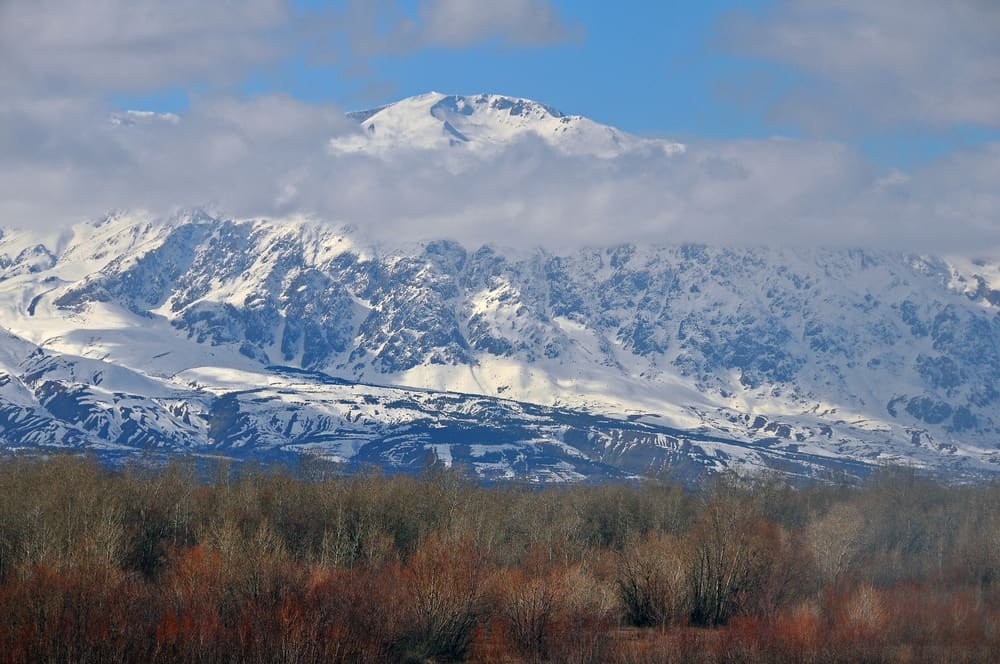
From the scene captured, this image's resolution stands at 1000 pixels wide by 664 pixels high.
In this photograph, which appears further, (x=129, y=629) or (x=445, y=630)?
(x=445, y=630)

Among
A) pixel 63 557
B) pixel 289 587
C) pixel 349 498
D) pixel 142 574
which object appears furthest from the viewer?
pixel 349 498

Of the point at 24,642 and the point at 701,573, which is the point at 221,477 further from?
the point at 24,642

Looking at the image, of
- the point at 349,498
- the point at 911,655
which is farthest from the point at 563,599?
the point at 349,498

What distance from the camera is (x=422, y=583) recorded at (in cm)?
9788

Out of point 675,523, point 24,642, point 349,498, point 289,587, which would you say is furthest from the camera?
point 675,523

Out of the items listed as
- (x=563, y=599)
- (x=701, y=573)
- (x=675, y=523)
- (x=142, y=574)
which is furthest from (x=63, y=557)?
(x=675, y=523)

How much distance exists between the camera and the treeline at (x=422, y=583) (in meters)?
82.6

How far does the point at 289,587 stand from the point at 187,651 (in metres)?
16.1

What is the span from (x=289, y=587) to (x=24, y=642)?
73.7 ft

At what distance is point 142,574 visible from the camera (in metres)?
113

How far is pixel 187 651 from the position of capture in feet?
260

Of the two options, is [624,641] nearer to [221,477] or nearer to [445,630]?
[445,630]

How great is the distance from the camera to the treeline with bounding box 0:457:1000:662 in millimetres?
82562

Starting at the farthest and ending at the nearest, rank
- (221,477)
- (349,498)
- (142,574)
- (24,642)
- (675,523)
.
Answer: (221,477) → (675,523) → (349,498) → (142,574) → (24,642)
